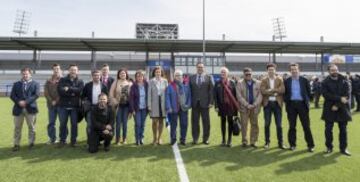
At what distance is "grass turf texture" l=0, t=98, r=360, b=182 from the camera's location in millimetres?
5223

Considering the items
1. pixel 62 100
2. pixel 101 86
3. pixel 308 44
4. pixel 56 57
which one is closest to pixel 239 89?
A: pixel 101 86

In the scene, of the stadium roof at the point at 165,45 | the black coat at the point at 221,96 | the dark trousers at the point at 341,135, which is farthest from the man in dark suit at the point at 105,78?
the stadium roof at the point at 165,45

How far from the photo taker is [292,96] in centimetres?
718

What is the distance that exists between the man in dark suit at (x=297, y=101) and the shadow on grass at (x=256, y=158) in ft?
1.07

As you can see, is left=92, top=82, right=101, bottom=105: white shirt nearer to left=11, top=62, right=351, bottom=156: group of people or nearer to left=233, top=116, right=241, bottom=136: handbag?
left=11, top=62, right=351, bottom=156: group of people

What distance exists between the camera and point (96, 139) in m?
7.07

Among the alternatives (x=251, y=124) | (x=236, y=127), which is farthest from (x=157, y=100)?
(x=251, y=124)

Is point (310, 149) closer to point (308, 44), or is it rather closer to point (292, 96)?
point (292, 96)

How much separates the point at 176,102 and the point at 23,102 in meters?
3.19

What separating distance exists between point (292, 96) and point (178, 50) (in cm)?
3229

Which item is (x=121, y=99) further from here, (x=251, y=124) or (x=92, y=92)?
(x=251, y=124)

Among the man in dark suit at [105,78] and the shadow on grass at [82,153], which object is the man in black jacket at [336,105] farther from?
the man in dark suit at [105,78]

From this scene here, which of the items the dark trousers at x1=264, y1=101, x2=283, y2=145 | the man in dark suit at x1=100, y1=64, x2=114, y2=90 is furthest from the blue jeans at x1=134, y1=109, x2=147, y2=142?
the dark trousers at x1=264, y1=101, x2=283, y2=145

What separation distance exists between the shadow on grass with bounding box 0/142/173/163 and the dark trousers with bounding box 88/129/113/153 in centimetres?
12
